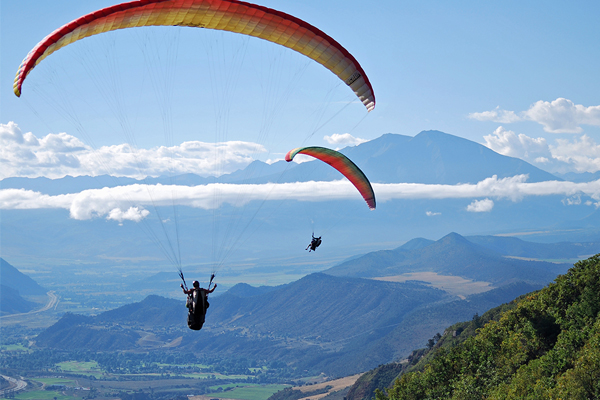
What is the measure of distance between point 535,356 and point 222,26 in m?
34.7

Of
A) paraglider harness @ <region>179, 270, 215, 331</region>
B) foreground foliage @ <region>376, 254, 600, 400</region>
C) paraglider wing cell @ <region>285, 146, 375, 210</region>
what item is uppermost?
paraglider wing cell @ <region>285, 146, 375, 210</region>

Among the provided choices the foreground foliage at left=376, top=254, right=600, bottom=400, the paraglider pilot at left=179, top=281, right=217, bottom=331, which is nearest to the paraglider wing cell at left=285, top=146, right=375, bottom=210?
the foreground foliage at left=376, top=254, right=600, bottom=400

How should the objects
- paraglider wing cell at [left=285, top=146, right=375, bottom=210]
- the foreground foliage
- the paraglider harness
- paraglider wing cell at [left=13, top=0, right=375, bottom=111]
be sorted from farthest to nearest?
paraglider wing cell at [left=285, top=146, right=375, bottom=210]
the foreground foliage
the paraglider harness
paraglider wing cell at [left=13, top=0, right=375, bottom=111]

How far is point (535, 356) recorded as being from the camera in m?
43.2

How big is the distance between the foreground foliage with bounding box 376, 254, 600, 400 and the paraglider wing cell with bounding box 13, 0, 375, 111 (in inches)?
793

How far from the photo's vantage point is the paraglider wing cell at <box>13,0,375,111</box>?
72.9 ft

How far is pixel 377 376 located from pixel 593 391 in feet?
378

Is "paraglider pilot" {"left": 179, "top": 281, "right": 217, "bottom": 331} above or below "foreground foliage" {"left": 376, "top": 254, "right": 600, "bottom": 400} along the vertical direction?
above

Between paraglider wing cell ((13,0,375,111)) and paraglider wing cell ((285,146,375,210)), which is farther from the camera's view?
paraglider wing cell ((285,146,375,210))

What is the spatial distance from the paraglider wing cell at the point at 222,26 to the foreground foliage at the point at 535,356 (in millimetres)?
20142

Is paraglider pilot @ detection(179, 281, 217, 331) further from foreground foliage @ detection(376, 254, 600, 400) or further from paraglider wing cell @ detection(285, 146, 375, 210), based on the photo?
foreground foliage @ detection(376, 254, 600, 400)

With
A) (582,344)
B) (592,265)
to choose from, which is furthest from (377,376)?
(582,344)

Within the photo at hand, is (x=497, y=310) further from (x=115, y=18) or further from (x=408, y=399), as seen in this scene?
(x=115, y=18)

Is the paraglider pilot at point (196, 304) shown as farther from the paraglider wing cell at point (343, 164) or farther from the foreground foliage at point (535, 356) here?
the foreground foliage at point (535, 356)
